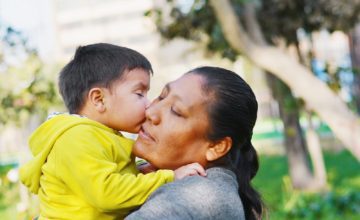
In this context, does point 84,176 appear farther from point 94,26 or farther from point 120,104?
point 94,26

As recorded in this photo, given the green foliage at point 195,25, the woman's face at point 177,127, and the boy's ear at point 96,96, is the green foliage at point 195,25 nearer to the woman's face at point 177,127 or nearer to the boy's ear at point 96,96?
the boy's ear at point 96,96

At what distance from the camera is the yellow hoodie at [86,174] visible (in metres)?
1.91

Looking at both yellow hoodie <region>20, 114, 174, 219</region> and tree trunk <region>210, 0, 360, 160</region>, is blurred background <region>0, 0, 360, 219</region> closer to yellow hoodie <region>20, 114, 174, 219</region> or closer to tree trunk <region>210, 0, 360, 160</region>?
tree trunk <region>210, 0, 360, 160</region>

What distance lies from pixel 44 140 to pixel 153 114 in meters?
0.36

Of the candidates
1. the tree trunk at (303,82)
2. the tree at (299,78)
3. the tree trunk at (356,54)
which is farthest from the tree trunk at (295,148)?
the tree trunk at (303,82)

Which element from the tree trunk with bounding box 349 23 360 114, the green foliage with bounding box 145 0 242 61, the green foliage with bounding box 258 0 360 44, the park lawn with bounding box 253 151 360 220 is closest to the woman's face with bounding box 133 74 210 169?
the park lawn with bounding box 253 151 360 220

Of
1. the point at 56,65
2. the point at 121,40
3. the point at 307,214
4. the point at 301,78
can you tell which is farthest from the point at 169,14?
→ the point at 121,40

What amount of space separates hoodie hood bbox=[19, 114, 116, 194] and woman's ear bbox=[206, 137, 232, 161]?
33 centimetres

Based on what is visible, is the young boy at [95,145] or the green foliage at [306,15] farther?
the green foliage at [306,15]

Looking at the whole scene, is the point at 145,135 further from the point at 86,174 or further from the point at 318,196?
the point at 318,196

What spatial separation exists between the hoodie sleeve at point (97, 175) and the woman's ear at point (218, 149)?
161 millimetres

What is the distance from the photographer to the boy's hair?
2188 mm

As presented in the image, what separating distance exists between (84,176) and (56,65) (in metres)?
8.71

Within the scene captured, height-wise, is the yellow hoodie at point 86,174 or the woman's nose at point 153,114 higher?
the woman's nose at point 153,114
